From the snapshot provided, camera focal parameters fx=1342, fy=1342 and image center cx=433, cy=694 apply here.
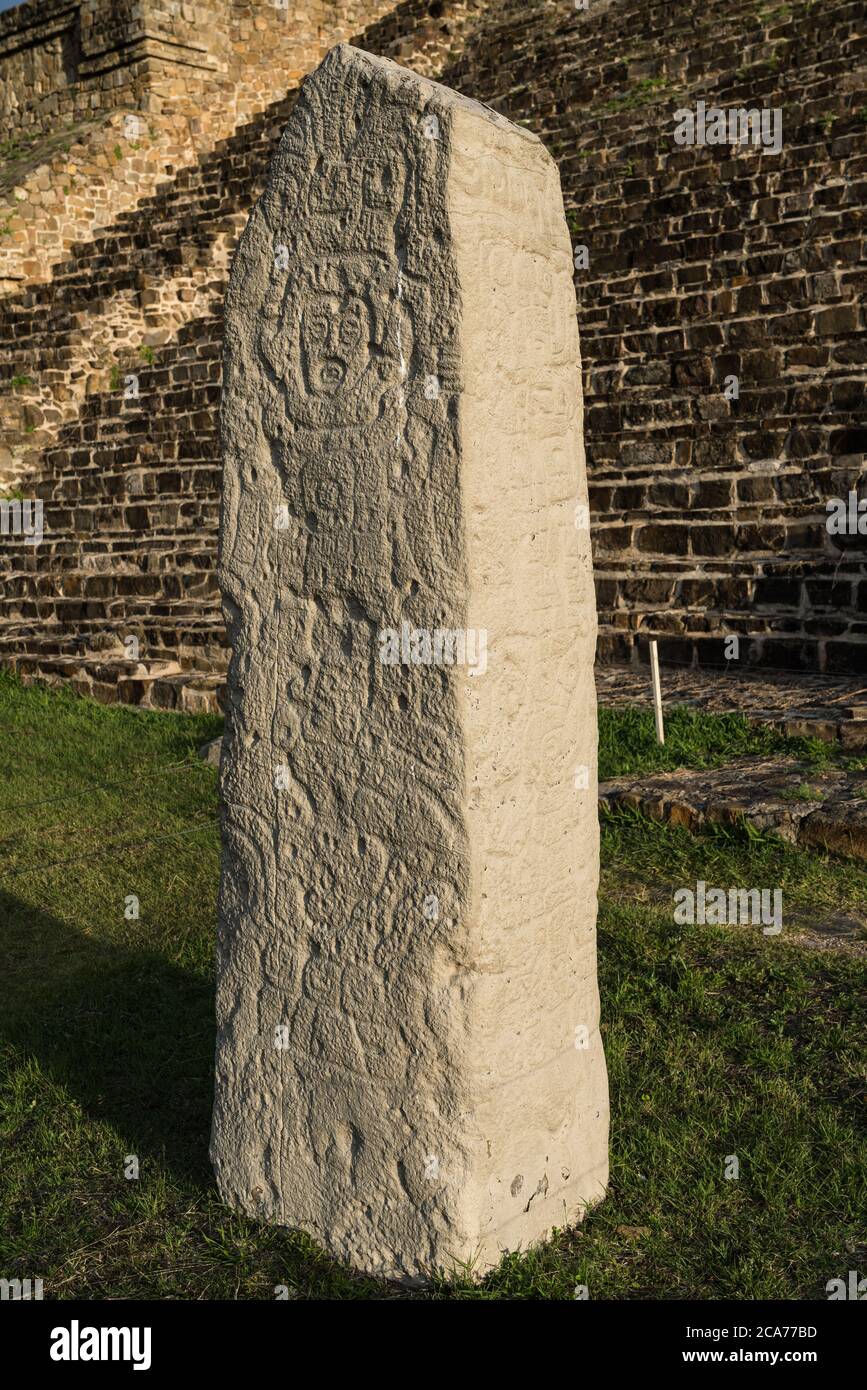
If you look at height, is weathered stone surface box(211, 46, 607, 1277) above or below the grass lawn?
above

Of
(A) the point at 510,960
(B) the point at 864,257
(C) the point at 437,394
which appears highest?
(B) the point at 864,257

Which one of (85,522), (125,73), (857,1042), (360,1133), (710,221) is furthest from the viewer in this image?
(125,73)

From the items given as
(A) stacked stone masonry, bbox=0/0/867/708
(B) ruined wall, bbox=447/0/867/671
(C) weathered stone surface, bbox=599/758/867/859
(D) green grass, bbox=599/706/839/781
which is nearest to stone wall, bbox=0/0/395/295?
(A) stacked stone masonry, bbox=0/0/867/708

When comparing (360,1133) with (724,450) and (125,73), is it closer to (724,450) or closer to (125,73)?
(724,450)

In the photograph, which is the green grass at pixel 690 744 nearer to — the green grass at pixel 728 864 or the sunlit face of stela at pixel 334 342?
the green grass at pixel 728 864

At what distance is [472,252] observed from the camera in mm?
2340

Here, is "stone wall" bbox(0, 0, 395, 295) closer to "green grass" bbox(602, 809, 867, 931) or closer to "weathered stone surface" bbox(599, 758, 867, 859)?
"weathered stone surface" bbox(599, 758, 867, 859)

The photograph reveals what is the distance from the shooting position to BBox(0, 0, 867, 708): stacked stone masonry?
8000 mm

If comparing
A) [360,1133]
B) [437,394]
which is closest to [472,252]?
[437,394]

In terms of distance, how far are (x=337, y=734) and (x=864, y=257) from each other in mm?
6798

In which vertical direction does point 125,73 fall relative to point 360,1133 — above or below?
above

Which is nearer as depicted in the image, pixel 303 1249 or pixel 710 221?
pixel 303 1249

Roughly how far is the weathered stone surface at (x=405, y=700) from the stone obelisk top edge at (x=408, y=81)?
10 mm

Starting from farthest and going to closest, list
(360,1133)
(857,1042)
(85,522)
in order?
(85,522) < (857,1042) < (360,1133)
